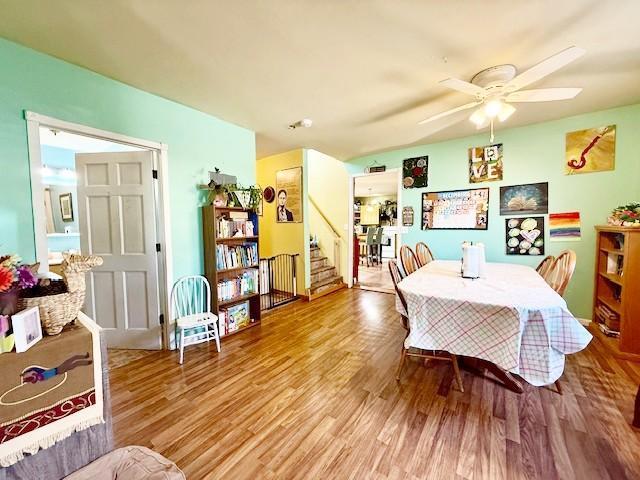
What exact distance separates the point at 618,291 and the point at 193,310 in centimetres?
475

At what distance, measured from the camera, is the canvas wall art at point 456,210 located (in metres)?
3.64

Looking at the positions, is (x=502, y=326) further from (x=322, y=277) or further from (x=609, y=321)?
(x=322, y=277)

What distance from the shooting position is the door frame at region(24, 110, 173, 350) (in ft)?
5.99

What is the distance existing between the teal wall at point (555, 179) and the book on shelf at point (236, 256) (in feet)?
9.23

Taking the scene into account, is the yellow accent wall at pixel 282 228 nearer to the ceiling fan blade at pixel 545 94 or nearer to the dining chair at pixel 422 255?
the dining chair at pixel 422 255

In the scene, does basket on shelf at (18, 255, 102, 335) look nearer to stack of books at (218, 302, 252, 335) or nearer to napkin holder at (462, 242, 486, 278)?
stack of books at (218, 302, 252, 335)

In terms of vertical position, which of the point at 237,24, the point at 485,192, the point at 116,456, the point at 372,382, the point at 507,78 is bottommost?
the point at 372,382

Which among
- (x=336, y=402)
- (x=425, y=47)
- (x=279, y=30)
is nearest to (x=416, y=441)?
(x=336, y=402)

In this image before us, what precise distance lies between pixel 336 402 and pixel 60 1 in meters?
3.00

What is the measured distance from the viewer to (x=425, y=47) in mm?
1791

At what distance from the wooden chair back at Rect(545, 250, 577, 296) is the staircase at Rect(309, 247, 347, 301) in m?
3.10

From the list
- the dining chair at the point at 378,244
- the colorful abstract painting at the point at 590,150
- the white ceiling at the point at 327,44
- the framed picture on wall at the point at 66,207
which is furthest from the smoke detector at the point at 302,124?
the dining chair at the point at 378,244

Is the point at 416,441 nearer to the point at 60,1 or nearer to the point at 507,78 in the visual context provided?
the point at 507,78

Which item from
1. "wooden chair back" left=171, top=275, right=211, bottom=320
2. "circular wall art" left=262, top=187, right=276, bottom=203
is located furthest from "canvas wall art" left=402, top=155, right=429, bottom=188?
"wooden chair back" left=171, top=275, right=211, bottom=320
